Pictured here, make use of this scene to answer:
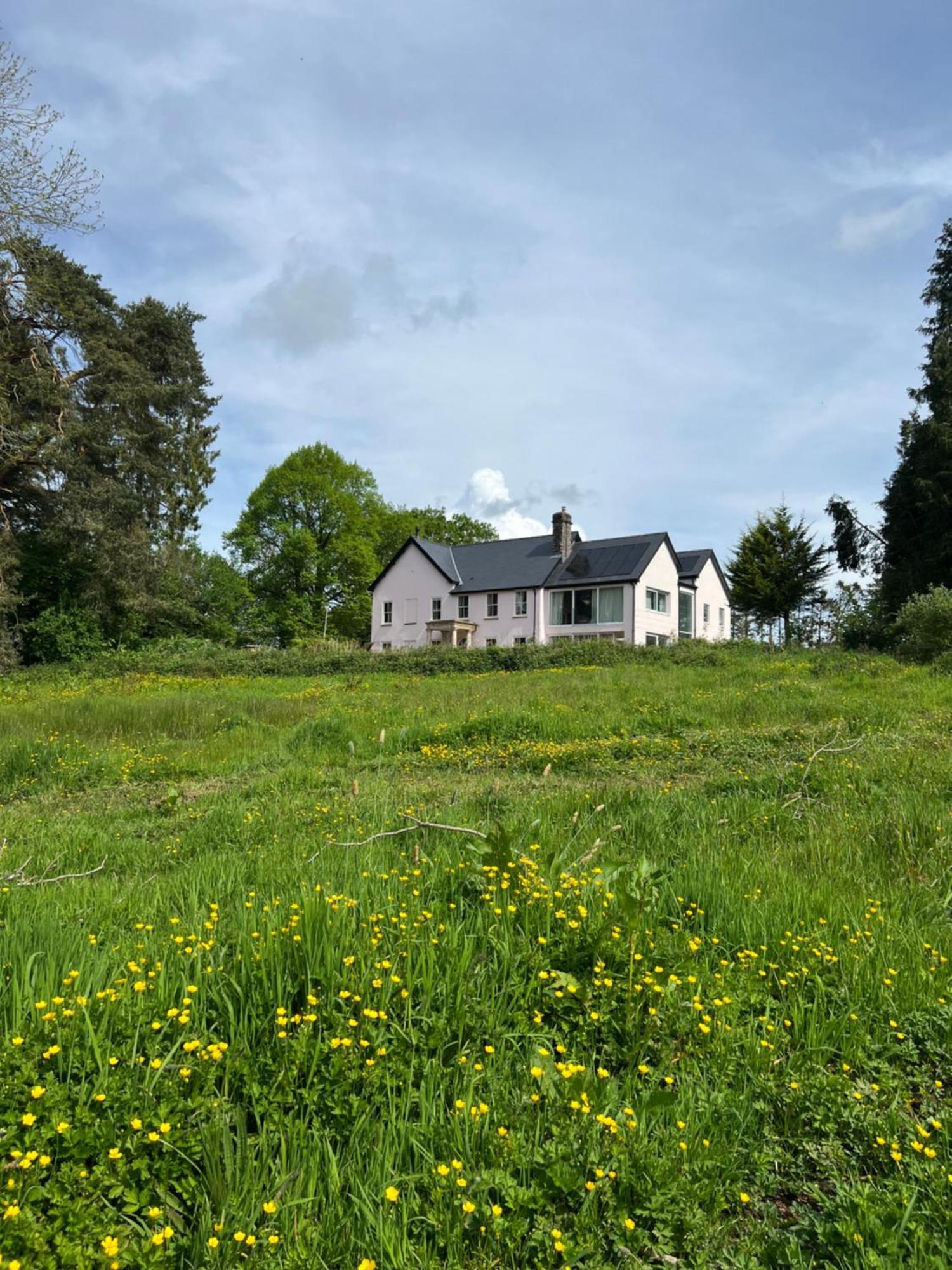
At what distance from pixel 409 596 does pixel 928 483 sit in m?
27.6

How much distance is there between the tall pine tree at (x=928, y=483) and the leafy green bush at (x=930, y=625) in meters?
6.49

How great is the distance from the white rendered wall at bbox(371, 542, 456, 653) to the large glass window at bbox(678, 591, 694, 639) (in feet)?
44.7

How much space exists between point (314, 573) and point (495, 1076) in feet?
173

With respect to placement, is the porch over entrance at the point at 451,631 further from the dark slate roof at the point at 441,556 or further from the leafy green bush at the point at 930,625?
the leafy green bush at the point at 930,625

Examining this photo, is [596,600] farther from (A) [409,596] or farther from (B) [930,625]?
(B) [930,625]

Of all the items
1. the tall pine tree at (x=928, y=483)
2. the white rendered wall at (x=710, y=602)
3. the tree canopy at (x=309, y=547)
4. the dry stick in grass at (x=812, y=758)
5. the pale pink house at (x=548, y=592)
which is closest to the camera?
the dry stick in grass at (x=812, y=758)

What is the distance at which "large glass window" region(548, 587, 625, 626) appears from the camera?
3822 centimetres

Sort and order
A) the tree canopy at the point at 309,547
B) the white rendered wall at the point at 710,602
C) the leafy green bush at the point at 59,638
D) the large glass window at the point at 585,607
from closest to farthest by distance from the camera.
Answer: the leafy green bush at the point at 59,638
the large glass window at the point at 585,607
the white rendered wall at the point at 710,602
the tree canopy at the point at 309,547

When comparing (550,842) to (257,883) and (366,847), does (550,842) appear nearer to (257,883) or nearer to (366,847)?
(366,847)

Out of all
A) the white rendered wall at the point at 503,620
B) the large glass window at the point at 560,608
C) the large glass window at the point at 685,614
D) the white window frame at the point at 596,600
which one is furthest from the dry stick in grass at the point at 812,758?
the large glass window at the point at 685,614

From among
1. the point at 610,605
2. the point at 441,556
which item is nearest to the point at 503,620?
the point at 610,605

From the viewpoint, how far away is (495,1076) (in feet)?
8.70

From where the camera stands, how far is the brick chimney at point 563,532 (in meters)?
41.6

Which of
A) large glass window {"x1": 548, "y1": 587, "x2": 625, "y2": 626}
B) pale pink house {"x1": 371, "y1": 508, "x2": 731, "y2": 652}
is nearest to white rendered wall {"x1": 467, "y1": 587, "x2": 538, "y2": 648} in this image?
pale pink house {"x1": 371, "y1": 508, "x2": 731, "y2": 652}
